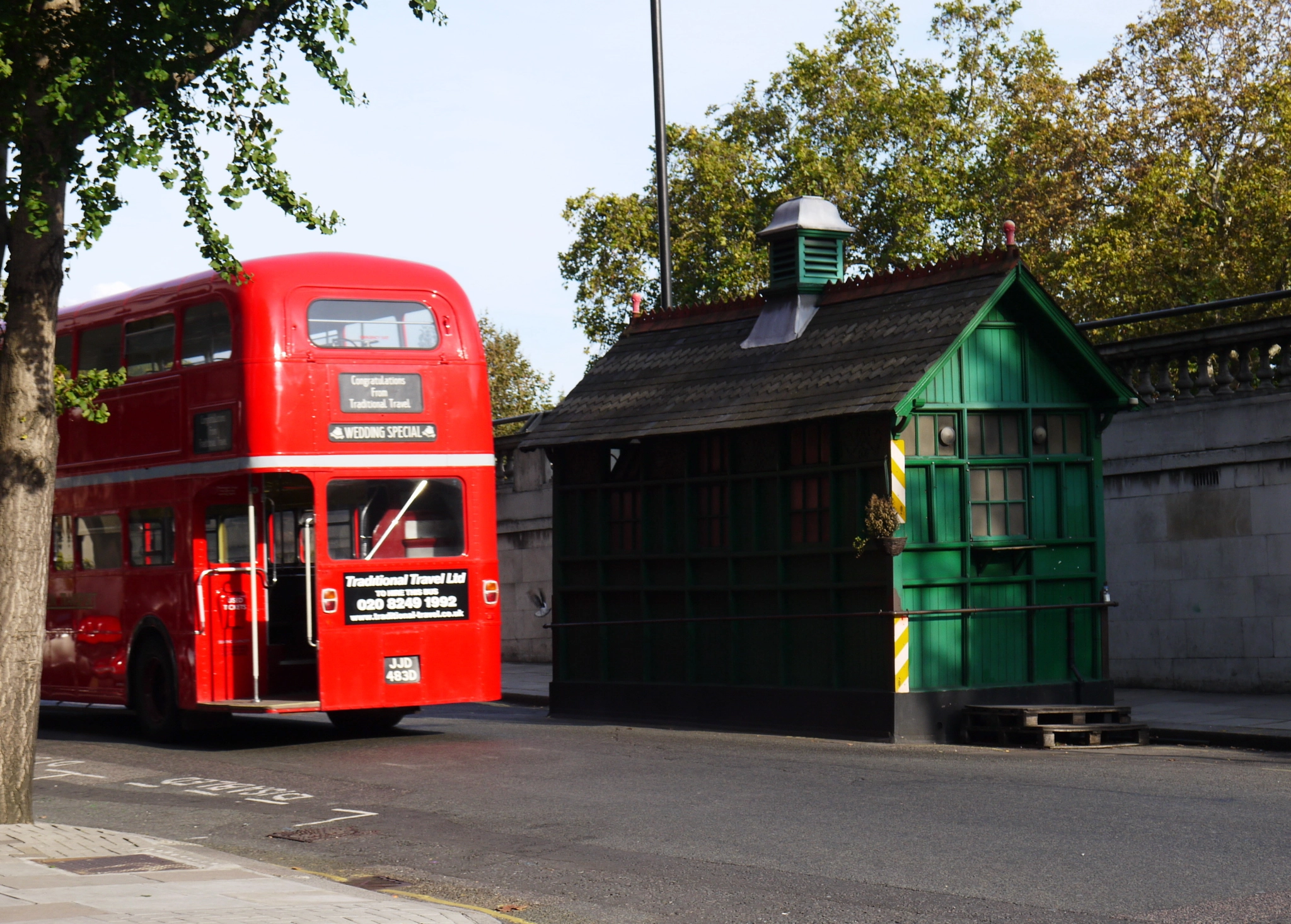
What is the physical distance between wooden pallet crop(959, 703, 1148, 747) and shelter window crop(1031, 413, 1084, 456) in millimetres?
2657

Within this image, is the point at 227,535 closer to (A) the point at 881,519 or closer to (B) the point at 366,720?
(B) the point at 366,720

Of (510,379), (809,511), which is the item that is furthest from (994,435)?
(510,379)

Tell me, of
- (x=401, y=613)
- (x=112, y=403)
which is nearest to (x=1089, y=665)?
(x=401, y=613)

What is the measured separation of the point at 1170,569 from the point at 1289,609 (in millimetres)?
1607

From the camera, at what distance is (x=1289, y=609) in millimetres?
17219

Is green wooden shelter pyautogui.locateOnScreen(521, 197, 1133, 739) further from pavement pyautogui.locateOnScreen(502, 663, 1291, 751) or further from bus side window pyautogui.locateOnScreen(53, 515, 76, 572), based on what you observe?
bus side window pyautogui.locateOnScreen(53, 515, 76, 572)

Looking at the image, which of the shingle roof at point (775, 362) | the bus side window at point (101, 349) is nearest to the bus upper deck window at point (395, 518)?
the shingle roof at point (775, 362)

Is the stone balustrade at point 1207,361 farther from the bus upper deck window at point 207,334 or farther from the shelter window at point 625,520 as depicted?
the bus upper deck window at point 207,334

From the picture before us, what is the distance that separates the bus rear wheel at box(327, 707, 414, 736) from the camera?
57.5ft

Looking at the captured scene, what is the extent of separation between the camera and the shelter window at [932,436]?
52.1 ft

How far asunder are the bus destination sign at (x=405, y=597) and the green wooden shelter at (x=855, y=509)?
276 cm

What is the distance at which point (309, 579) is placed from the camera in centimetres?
1573

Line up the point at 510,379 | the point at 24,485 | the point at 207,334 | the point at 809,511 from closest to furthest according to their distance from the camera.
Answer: the point at 24,485 → the point at 207,334 → the point at 809,511 → the point at 510,379

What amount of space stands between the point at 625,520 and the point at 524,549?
855 centimetres
